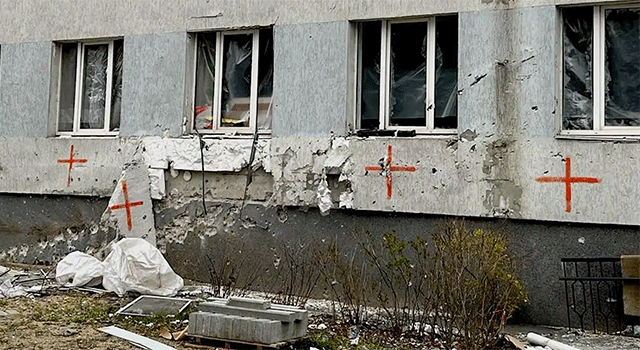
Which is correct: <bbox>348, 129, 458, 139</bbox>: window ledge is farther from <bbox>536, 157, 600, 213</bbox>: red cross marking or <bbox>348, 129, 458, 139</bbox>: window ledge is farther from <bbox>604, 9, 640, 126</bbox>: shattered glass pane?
<bbox>604, 9, 640, 126</bbox>: shattered glass pane

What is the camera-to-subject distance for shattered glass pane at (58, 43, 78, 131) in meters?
10.3

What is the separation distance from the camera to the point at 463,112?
7797 millimetres

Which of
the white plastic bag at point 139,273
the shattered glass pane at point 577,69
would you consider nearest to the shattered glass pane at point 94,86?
the white plastic bag at point 139,273

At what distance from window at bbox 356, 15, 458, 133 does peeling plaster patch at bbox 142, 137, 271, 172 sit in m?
1.37

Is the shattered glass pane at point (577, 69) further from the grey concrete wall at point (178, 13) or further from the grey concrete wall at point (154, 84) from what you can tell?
the grey concrete wall at point (154, 84)

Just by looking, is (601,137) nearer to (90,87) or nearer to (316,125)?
(316,125)

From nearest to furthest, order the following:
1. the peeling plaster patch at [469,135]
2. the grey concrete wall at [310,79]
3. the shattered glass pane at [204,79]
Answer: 1. the peeling plaster patch at [469,135]
2. the grey concrete wall at [310,79]
3. the shattered glass pane at [204,79]

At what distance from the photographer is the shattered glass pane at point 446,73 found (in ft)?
26.4

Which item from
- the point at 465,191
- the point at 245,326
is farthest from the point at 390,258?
the point at 245,326

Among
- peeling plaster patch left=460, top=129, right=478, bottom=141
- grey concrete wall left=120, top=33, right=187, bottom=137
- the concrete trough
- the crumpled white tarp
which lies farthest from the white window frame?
the concrete trough

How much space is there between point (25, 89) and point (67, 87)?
0.60 meters

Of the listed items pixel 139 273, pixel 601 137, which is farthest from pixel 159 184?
pixel 601 137

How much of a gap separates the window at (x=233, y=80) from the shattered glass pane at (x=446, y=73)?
7.26 feet

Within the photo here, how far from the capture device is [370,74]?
8.53 meters
